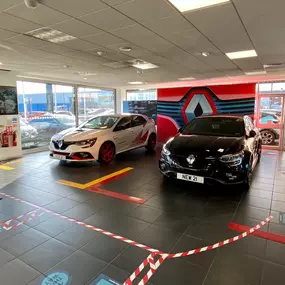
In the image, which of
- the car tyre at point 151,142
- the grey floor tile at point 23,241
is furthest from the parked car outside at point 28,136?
the grey floor tile at point 23,241

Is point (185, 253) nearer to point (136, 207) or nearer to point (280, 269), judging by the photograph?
point (280, 269)

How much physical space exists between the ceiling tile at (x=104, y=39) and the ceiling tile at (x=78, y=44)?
17 centimetres

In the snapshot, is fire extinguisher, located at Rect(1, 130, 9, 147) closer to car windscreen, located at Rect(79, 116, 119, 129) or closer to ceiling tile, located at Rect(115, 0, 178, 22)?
car windscreen, located at Rect(79, 116, 119, 129)

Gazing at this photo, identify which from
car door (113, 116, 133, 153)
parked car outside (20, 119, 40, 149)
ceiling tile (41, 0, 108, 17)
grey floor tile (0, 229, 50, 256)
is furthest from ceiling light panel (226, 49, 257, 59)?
parked car outside (20, 119, 40, 149)

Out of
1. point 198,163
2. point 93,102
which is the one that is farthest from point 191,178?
point 93,102

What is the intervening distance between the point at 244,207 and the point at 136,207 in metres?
1.61

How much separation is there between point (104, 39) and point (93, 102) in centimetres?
738


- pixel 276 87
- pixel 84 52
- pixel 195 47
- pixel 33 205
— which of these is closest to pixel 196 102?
pixel 276 87

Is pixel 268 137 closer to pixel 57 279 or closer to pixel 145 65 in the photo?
pixel 145 65

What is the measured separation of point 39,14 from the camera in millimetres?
2750

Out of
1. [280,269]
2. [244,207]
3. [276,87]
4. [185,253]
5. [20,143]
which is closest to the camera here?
[280,269]

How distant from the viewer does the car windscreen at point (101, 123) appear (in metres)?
6.74

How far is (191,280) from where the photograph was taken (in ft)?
6.51

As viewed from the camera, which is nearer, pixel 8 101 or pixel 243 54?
pixel 243 54
